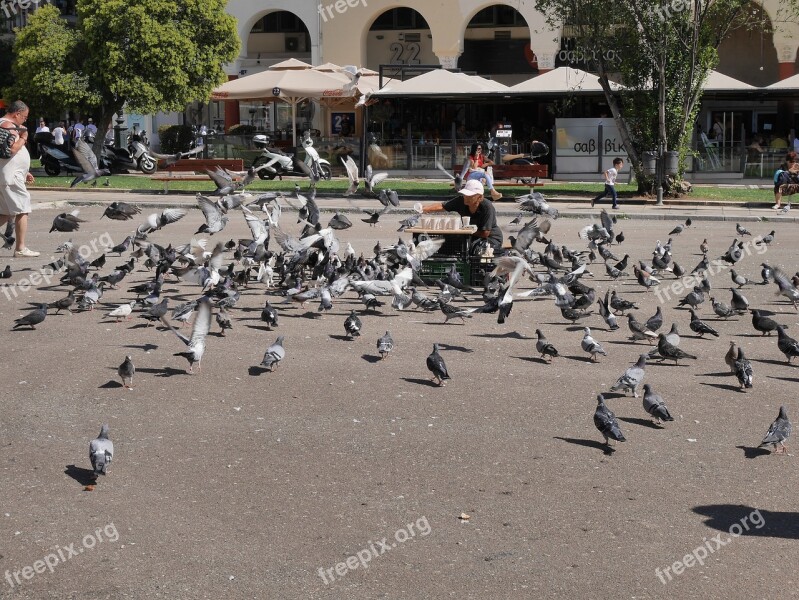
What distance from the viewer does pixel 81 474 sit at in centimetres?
677

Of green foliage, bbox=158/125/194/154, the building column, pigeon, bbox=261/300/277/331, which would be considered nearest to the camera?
pigeon, bbox=261/300/277/331

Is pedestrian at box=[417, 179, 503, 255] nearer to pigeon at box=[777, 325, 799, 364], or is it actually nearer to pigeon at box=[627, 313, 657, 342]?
pigeon at box=[627, 313, 657, 342]

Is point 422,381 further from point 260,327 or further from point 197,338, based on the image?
point 260,327

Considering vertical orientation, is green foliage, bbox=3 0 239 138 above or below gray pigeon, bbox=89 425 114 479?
above

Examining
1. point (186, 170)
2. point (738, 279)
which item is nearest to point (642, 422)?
point (738, 279)

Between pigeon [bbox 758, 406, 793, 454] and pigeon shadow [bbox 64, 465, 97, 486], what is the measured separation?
3992 millimetres

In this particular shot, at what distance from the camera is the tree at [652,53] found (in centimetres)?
2606

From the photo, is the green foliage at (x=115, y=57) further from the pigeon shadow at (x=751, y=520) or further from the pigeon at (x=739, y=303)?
the pigeon shadow at (x=751, y=520)

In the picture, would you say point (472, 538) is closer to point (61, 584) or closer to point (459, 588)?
point (459, 588)

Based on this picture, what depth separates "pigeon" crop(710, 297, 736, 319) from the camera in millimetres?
11719

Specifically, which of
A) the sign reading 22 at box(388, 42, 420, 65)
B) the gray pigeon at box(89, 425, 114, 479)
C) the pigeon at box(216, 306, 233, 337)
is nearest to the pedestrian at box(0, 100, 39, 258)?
the pigeon at box(216, 306, 233, 337)

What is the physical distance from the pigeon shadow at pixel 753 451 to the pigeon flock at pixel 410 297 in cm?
58

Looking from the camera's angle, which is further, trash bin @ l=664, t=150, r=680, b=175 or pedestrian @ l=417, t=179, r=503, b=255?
trash bin @ l=664, t=150, r=680, b=175

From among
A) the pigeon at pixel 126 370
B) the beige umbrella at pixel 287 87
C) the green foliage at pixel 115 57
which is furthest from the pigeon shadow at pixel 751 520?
the beige umbrella at pixel 287 87
